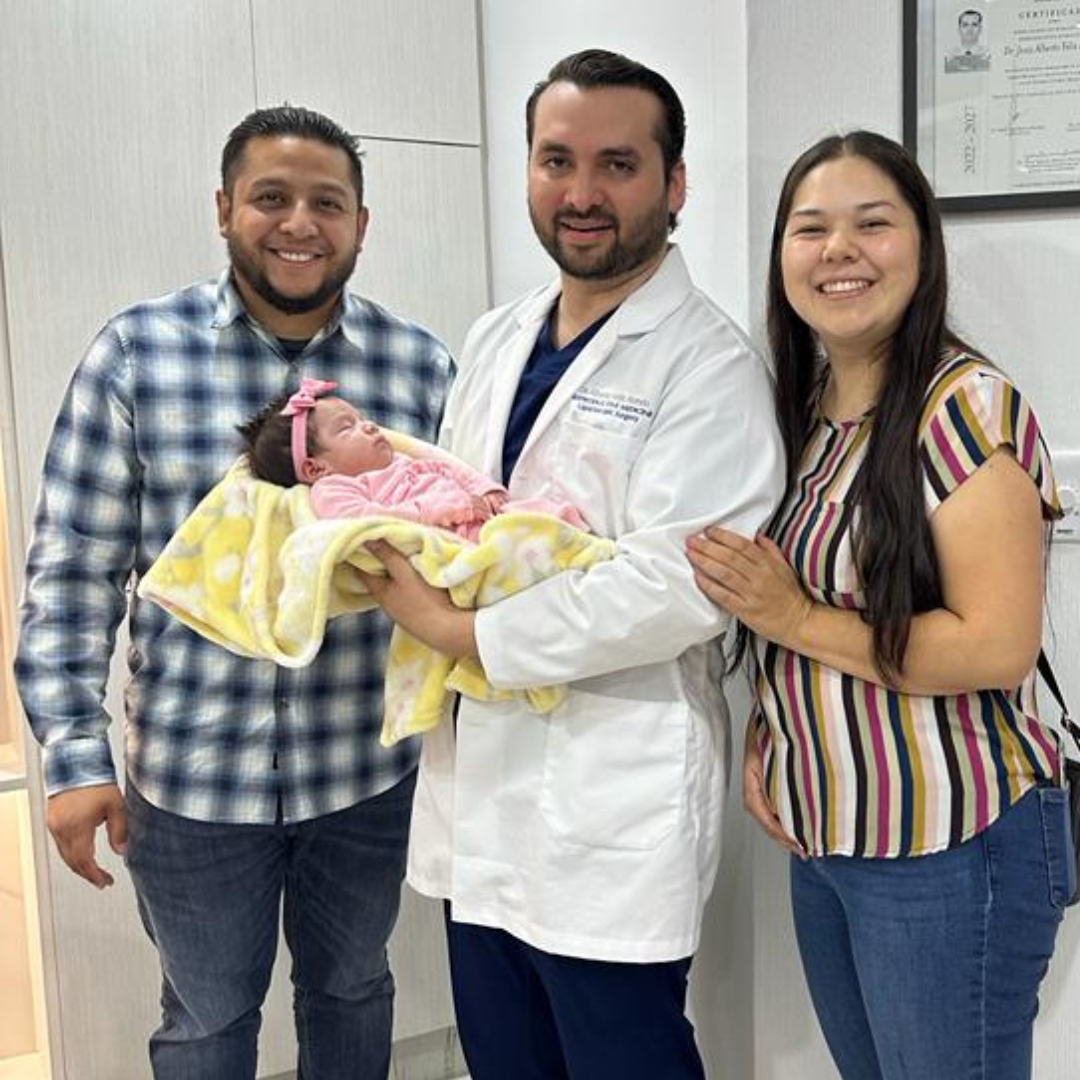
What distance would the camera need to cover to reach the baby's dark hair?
1516 millimetres

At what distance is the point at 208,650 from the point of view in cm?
170

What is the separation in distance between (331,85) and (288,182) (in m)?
0.69

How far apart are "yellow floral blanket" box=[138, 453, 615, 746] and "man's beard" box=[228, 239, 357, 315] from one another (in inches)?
10.9

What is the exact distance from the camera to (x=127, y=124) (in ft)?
6.98

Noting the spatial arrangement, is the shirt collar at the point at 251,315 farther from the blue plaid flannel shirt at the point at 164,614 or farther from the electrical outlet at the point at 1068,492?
the electrical outlet at the point at 1068,492

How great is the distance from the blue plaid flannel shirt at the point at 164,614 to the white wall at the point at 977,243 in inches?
27.6

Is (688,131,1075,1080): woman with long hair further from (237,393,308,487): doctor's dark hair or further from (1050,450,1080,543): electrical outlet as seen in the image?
(237,393,308,487): doctor's dark hair

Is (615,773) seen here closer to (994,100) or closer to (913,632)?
(913,632)

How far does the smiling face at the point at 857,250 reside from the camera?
1.35 metres

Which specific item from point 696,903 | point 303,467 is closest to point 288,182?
point 303,467

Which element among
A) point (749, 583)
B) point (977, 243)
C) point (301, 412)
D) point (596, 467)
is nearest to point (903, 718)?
point (749, 583)

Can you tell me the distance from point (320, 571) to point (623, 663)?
0.36 m

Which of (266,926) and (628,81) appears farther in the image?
(266,926)

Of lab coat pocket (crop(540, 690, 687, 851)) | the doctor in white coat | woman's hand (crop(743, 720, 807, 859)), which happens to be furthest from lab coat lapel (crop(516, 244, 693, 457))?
woman's hand (crop(743, 720, 807, 859))
